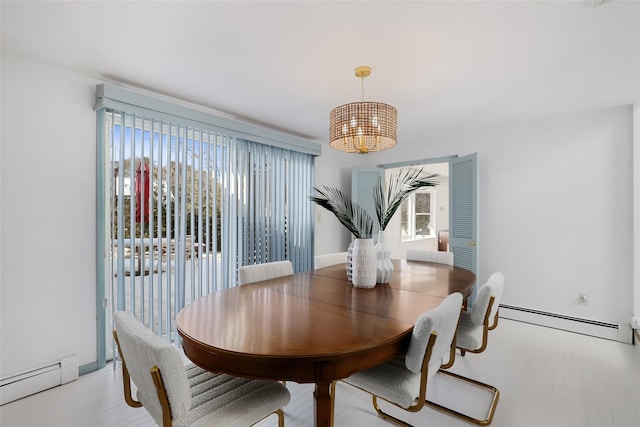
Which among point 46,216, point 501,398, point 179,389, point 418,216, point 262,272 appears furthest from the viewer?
point 418,216

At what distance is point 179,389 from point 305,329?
52 centimetres

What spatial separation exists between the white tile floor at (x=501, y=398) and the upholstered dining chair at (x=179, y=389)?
66 centimetres

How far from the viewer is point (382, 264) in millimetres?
2217

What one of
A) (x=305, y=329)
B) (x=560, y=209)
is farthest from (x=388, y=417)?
(x=560, y=209)

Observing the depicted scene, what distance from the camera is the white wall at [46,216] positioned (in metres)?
2.06

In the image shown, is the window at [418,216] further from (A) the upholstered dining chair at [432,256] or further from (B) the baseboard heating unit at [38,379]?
(B) the baseboard heating unit at [38,379]

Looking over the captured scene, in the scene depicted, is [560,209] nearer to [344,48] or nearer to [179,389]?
[344,48]

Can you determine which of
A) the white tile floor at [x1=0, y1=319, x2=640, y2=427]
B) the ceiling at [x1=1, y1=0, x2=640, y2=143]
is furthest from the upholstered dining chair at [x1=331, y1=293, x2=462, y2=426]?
the ceiling at [x1=1, y1=0, x2=640, y2=143]

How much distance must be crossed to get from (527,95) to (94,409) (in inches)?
166

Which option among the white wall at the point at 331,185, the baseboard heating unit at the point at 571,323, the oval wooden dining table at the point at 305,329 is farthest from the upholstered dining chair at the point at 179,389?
A: the baseboard heating unit at the point at 571,323

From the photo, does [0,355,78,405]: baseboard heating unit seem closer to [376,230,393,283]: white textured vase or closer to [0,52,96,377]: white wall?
[0,52,96,377]: white wall

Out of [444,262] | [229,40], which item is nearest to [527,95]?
[444,262]

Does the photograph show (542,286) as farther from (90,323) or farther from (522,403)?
(90,323)

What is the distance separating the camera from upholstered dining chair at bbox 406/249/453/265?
3.15m
